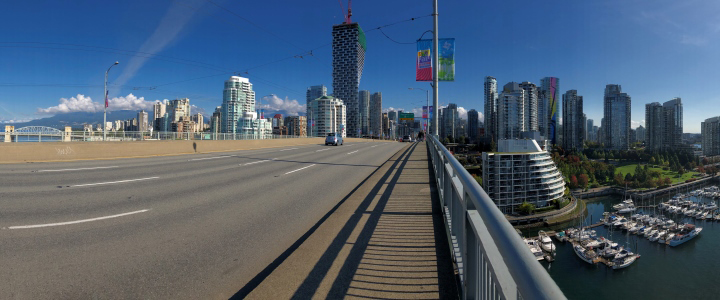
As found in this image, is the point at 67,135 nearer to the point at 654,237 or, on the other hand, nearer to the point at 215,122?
the point at 654,237

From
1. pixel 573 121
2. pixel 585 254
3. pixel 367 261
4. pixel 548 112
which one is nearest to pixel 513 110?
pixel 585 254

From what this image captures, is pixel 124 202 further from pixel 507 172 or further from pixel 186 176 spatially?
pixel 507 172

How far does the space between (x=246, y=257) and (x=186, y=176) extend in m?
8.75

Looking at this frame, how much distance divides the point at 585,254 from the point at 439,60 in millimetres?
22133

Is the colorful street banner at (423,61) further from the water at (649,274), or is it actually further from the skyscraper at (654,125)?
the skyscraper at (654,125)

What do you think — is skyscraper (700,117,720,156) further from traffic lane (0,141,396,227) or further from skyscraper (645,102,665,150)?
traffic lane (0,141,396,227)

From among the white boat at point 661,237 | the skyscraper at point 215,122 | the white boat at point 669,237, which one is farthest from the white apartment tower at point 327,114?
the white boat at point 669,237

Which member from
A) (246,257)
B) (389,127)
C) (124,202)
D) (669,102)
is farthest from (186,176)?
(389,127)

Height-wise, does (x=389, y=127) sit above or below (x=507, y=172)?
above

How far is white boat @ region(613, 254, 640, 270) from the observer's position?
24434mm

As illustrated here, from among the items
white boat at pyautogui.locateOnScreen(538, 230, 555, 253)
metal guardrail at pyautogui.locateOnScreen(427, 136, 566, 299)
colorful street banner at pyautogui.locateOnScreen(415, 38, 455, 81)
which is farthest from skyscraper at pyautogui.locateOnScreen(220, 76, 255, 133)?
metal guardrail at pyautogui.locateOnScreen(427, 136, 566, 299)

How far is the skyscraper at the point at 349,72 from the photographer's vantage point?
Answer: 164000 mm

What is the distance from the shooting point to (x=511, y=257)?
117cm

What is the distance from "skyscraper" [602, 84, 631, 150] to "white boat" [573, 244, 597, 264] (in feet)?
134
